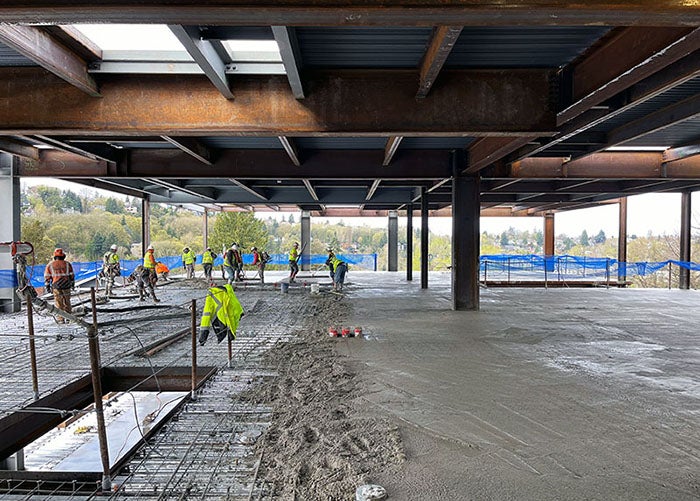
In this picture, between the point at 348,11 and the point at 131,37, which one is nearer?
the point at 348,11

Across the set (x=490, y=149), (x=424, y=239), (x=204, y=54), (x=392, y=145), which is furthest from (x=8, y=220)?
(x=424, y=239)

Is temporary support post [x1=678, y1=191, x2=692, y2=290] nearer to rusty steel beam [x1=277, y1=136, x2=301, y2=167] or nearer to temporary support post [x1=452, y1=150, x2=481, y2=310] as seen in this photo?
temporary support post [x1=452, y1=150, x2=481, y2=310]

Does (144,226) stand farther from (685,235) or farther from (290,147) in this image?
Answer: (685,235)

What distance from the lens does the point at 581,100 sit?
6574 millimetres

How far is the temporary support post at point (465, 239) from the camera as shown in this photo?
43.1 feet

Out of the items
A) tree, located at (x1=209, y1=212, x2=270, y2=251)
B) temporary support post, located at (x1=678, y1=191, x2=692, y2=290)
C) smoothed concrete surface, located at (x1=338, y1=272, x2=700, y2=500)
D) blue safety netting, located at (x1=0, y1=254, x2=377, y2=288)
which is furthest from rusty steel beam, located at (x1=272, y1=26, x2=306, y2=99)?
tree, located at (x1=209, y1=212, x2=270, y2=251)

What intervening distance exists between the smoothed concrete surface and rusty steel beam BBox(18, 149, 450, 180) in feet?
15.3

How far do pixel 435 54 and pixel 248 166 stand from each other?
26.8ft

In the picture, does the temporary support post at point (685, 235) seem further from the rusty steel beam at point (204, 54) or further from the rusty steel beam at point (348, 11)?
the rusty steel beam at point (204, 54)

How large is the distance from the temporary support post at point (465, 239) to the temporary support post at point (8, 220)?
14.4 meters

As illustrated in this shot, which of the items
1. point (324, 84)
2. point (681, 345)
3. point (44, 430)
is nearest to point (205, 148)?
point (324, 84)

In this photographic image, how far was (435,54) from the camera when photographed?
570cm

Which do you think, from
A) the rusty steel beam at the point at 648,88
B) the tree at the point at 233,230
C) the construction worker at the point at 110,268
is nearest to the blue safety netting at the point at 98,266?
the construction worker at the point at 110,268

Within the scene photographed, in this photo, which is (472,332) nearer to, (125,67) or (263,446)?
(263,446)
